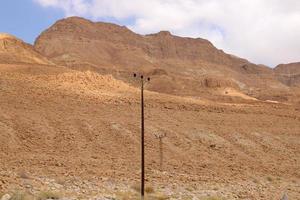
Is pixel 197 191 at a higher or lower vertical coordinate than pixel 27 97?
lower

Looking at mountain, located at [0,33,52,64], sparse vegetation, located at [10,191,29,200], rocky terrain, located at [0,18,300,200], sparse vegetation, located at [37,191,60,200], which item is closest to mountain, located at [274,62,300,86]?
rocky terrain, located at [0,18,300,200]

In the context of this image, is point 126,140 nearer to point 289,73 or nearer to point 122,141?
point 122,141

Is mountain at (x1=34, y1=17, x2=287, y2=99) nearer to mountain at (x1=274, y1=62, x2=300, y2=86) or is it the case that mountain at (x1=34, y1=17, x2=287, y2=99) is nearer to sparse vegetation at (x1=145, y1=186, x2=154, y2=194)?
mountain at (x1=274, y1=62, x2=300, y2=86)

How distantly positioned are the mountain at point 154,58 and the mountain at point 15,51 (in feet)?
71.7

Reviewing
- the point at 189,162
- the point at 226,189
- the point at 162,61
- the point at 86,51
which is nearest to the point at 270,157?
the point at 189,162

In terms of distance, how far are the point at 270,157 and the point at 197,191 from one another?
661 inches

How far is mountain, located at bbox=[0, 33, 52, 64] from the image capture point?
2486 inches

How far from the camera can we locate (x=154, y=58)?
150250mm

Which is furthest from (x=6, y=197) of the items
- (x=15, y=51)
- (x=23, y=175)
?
(x=15, y=51)

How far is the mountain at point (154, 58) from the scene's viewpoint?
94.7 metres

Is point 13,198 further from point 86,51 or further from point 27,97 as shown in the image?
point 86,51

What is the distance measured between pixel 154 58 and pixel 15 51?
85215 mm

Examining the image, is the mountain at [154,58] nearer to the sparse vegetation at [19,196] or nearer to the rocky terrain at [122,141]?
the rocky terrain at [122,141]

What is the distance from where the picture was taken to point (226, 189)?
3216 cm
